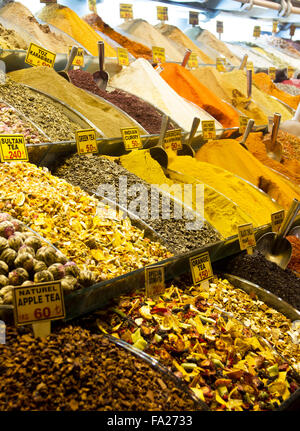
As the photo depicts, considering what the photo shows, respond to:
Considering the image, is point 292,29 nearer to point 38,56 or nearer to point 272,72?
point 272,72

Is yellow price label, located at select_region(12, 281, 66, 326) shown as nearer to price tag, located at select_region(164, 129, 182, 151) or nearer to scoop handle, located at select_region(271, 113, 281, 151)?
price tag, located at select_region(164, 129, 182, 151)

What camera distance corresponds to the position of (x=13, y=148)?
171 cm

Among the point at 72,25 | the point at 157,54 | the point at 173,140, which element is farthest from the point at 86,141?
the point at 72,25

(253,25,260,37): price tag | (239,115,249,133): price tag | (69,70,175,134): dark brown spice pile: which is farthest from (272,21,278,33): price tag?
(69,70,175,134): dark brown spice pile

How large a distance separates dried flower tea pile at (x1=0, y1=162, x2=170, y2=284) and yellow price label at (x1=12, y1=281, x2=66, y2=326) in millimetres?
192

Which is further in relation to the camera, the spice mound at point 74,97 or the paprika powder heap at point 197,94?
A: the paprika powder heap at point 197,94

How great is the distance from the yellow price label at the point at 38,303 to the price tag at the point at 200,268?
63 cm

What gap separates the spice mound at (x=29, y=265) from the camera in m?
1.10

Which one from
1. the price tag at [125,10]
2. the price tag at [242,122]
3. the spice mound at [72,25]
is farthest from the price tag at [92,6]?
the price tag at [242,122]

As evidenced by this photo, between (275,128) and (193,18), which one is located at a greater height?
(193,18)

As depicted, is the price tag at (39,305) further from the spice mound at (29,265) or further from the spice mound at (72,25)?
the spice mound at (72,25)

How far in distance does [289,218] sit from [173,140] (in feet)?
2.66

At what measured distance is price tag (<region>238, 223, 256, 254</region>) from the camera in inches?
71.2
